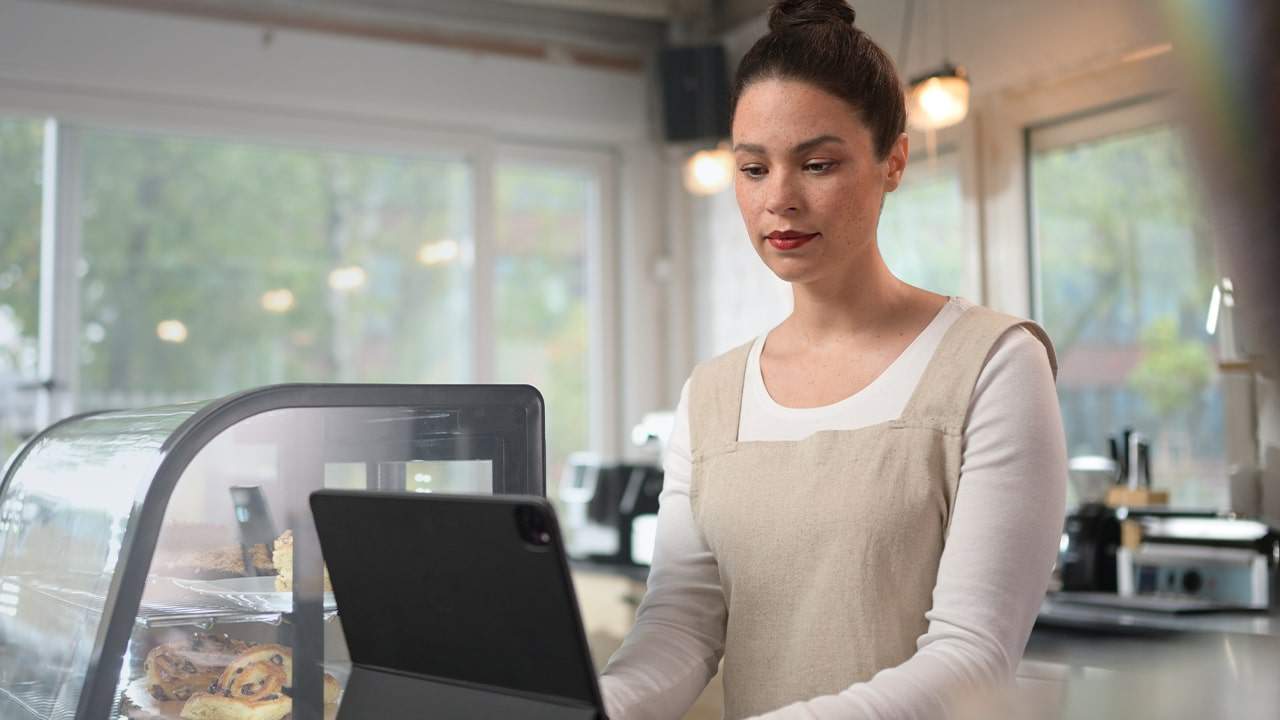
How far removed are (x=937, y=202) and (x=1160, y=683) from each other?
3726 mm

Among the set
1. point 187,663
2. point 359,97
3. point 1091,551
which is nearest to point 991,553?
point 187,663

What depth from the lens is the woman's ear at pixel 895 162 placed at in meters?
1.14

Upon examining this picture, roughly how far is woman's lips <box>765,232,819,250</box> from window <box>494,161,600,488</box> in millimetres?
3987

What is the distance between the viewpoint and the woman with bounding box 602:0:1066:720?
988 millimetres

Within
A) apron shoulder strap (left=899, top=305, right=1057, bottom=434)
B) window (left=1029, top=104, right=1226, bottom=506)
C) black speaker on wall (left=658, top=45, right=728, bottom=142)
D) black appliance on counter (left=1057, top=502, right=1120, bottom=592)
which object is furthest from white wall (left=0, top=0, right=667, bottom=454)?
apron shoulder strap (left=899, top=305, right=1057, bottom=434)

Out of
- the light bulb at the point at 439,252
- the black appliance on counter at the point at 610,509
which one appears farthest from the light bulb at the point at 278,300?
the black appliance on counter at the point at 610,509

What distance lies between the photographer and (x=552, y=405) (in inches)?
202

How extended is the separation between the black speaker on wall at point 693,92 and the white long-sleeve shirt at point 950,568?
3.69m

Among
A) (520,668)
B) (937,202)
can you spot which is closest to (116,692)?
(520,668)

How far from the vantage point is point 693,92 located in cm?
486

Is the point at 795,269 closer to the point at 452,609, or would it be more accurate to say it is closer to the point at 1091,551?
the point at 452,609

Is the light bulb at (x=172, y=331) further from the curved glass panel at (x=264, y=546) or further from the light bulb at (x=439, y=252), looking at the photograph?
the curved glass panel at (x=264, y=546)

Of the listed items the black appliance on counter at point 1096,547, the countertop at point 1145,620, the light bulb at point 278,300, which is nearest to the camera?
the countertop at point 1145,620

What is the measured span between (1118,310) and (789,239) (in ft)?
8.88
